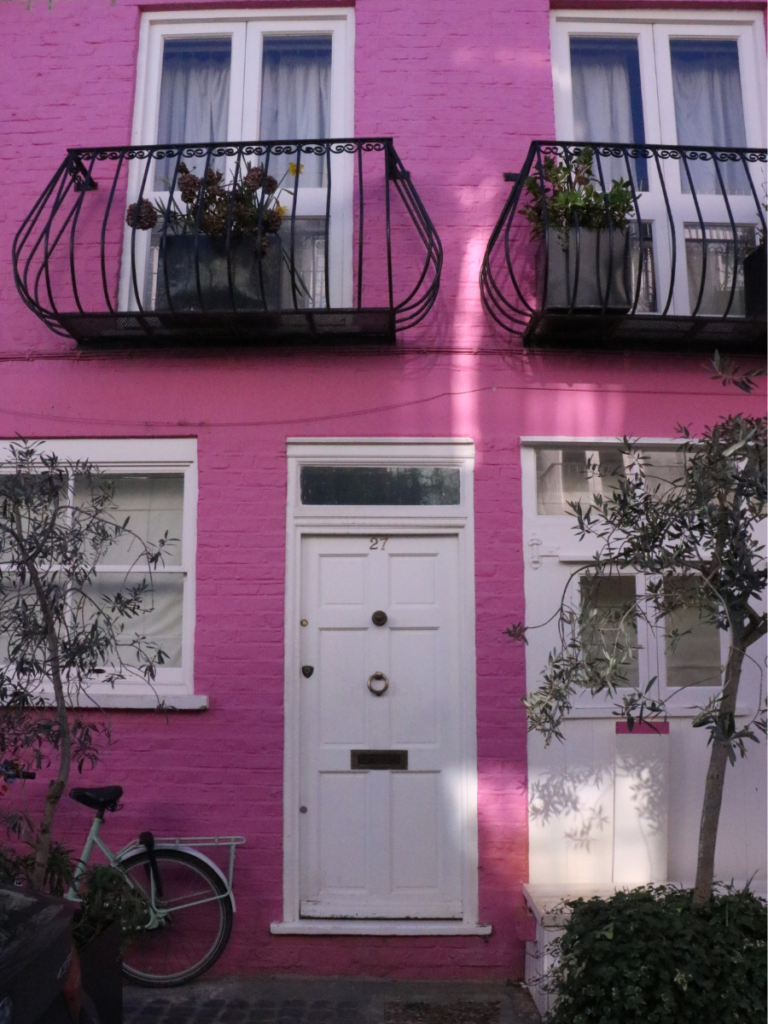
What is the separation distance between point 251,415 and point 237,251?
98 cm

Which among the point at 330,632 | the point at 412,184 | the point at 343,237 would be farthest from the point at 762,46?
the point at 330,632

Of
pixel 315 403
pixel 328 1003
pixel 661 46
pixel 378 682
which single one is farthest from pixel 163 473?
pixel 661 46

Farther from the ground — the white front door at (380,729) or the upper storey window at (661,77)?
the upper storey window at (661,77)

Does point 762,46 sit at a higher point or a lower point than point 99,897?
higher

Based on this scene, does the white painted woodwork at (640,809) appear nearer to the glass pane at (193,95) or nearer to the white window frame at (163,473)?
the white window frame at (163,473)

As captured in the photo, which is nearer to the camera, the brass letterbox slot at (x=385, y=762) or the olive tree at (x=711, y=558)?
the olive tree at (x=711, y=558)

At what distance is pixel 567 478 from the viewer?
570cm

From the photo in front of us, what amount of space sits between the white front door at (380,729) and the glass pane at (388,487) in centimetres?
23

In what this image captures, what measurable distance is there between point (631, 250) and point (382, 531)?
2.32m

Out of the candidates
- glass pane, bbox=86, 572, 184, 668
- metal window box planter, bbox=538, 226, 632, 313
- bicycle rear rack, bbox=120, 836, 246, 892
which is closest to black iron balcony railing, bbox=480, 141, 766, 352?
metal window box planter, bbox=538, 226, 632, 313

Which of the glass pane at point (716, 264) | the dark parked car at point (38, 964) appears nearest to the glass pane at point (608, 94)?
the glass pane at point (716, 264)

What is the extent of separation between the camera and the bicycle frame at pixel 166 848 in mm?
5012

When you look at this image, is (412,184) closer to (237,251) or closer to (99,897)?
(237,251)

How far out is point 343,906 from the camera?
17.4 ft
